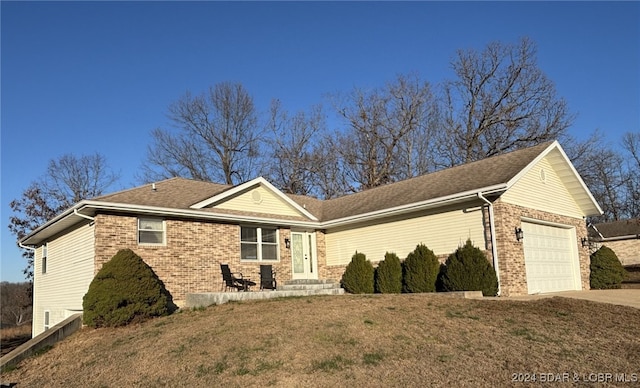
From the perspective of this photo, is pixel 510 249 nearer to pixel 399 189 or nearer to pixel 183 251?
pixel 399 189

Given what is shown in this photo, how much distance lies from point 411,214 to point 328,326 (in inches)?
330

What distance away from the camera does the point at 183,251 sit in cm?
1612

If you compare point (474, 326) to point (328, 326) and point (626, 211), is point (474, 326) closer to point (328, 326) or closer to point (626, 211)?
point (328, 326)

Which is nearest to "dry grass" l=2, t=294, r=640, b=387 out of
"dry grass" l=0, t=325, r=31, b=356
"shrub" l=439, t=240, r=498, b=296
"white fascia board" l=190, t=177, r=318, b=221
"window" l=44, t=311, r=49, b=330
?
"shrub" l=439, t=240, r=498, b=296

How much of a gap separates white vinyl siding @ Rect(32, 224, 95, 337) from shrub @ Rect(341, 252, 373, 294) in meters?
8.09

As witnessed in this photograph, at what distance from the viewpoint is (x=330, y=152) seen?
3759cm

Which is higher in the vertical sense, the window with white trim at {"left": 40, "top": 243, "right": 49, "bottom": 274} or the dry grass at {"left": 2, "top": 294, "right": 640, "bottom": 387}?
the window with white trim at {"left": 40, "top": 243, "right": 49, "bottom": 274}

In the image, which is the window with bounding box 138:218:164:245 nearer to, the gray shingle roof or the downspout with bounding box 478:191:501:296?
the gray shingle roof

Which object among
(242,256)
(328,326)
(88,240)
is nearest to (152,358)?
(328,326)

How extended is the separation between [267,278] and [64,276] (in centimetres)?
662

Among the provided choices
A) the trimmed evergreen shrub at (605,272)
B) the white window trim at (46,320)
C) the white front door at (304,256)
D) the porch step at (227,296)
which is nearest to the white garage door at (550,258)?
the trimmed evergreen shrub at (605,272)

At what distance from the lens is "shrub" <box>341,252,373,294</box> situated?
17.5 metres

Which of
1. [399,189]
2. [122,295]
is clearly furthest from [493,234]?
[122,295]

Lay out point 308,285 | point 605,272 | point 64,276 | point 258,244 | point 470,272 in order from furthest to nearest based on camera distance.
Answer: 1. point 605,272
2. point 258,244
3. point 64,276
4. point 308,285
5. point 470,272
